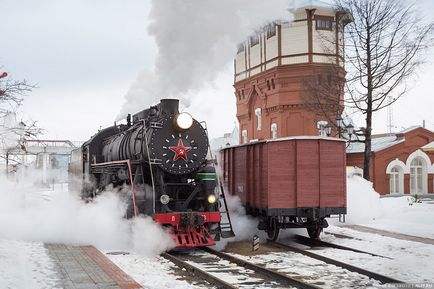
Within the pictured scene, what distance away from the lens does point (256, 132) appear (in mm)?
36500

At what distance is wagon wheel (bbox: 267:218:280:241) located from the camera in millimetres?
12640

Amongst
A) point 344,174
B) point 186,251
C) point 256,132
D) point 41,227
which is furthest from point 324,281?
point 256,132

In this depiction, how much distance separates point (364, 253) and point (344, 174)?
2564 millimetres

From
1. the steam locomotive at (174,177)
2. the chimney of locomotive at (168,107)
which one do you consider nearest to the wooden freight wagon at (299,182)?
the steam locomotive at (174,177)

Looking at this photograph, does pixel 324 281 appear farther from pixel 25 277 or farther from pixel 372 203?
pixel 372 203

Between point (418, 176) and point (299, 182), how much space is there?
22946 millimetres

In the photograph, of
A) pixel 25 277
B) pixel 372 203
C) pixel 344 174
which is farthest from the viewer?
pixel 372 203

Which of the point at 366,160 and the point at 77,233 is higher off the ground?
the point at 366,160

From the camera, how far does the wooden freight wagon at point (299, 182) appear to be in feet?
40.2

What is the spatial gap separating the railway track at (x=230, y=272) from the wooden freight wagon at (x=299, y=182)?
219 cm

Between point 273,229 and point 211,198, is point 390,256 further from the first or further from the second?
point 211,198

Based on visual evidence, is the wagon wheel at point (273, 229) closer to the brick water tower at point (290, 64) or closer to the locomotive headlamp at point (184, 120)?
the locomotive headlamp at point (184, 120)

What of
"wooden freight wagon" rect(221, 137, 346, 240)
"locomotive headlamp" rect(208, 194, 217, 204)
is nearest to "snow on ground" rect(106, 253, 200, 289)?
"locomotive headlamp" rect(208, 194, 217, 204)

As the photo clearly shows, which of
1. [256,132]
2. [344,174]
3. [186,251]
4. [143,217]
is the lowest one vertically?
[186,251]
